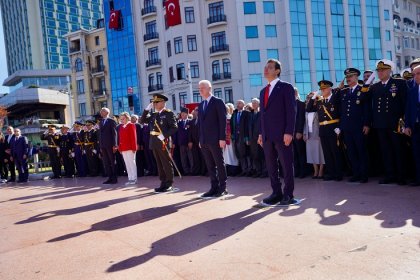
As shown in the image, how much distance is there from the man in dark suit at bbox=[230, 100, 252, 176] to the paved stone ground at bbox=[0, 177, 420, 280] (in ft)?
9.26

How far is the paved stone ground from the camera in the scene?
354cm

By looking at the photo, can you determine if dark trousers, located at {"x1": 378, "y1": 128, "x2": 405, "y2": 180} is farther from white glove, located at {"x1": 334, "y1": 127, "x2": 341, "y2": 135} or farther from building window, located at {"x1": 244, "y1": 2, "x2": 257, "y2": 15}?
building window, located at {"x1": 244, "y1": 2, "x2": 257, "y2": 15}

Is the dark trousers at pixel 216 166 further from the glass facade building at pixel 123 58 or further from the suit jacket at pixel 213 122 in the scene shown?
the glass facade building at pixel 123 58

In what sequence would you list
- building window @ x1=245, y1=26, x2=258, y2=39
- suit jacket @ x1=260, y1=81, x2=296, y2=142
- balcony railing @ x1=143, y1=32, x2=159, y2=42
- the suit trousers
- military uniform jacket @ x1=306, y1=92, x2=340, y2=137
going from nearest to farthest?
suit jacket @ x1=260, y1=81, x2=296, y2=142
military uniform jacket @ x1=306, y1=92, x2=340, y2=137
the suit trousers
building window @ x1=245, y1=26, x2=258, y2=39
balcony railing @ x1=143, y1=32, x2=159, y2=42

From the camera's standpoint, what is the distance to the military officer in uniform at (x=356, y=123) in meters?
7.45

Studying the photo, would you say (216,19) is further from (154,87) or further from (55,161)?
(55,161)

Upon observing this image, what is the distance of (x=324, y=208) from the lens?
219 inches

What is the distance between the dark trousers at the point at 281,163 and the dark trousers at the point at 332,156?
224cm

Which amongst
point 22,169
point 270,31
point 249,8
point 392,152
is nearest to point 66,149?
point 22,169

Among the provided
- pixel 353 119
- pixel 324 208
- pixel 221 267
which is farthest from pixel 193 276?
pixel 353 119

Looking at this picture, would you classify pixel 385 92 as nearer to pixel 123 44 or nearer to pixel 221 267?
pixel 221 267

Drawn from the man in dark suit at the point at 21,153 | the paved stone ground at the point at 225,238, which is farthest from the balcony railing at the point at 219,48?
the paved stone ground at the point at 225,238

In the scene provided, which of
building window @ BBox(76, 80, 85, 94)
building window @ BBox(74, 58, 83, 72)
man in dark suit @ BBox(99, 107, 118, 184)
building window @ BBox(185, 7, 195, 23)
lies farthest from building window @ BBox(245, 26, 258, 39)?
man in dark suit @ BBox(99, 107, 118, 184)

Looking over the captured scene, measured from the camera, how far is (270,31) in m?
45.9
